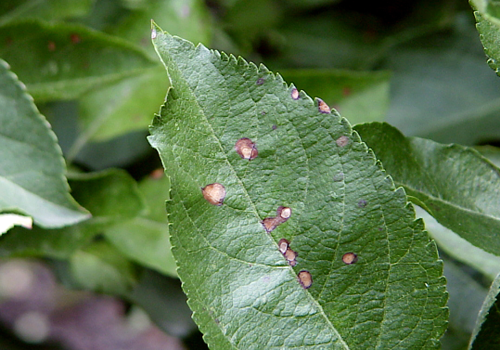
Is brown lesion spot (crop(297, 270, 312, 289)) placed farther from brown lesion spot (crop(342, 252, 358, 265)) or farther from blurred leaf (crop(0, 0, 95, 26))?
blurred leaf (crop(0, 0, 95, 26))

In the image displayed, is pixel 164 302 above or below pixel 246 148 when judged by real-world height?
below

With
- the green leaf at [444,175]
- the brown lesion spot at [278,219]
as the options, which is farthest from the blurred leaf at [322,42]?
the brown lesion spot at [278,219]

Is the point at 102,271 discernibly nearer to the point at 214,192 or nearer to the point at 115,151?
the point at 115,151

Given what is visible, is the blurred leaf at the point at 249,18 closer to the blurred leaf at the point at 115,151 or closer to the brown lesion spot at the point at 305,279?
the blurred leaf at the point at 115,151

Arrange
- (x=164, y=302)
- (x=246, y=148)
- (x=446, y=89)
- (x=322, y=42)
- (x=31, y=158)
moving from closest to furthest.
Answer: (x=246, y=148) < (x=31, y=158) < (x=164, y=302) < (x=446, y=89) < (x=322, y=42)

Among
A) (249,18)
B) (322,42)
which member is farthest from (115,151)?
(322,42)

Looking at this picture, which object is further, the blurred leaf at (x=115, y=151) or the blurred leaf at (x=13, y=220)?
the blurred leaf at (x=115, y=151)
